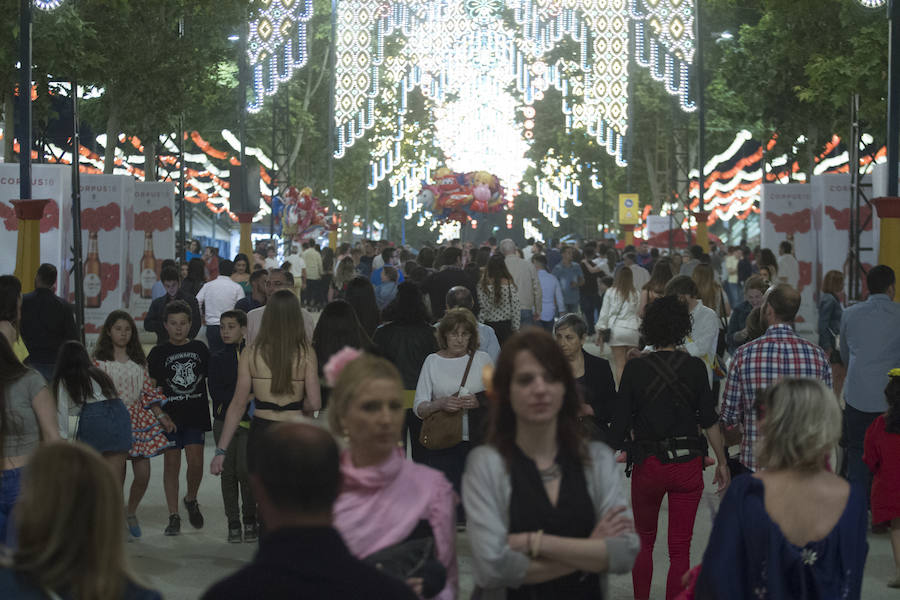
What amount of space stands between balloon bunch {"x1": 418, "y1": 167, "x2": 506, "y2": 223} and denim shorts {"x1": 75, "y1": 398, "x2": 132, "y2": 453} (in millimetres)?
52109

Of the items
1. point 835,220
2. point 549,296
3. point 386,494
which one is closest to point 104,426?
point 386,494

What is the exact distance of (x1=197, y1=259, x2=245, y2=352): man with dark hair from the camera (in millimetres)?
15500

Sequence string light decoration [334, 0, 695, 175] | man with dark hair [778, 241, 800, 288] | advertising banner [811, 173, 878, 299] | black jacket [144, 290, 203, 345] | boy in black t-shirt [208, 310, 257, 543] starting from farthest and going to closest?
1. string light decoration [334, 0, 695, 175]
2. man with dark hair [778, 241, 800, 288]
3. advertising banner [811, 173, 878, 299]
4. black jacket [144, 290, 203, 345]
5. boy in black t-shirt [208, 310, 257, 543]

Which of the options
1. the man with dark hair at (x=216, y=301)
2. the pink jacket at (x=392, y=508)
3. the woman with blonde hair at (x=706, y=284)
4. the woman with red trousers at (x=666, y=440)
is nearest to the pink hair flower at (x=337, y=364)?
the pink jacket at (x=392, y=508)

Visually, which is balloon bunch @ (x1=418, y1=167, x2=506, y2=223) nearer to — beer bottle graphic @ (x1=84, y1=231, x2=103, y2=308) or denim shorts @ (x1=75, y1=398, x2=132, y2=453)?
beer bottle graphic @ (x1=84, y1=231, x2=103, y2=308)

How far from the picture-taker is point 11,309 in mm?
9797

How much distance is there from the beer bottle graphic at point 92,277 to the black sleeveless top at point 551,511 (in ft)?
65.6

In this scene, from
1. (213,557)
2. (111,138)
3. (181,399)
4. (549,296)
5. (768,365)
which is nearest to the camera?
(768,365)

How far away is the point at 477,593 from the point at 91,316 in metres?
20.3

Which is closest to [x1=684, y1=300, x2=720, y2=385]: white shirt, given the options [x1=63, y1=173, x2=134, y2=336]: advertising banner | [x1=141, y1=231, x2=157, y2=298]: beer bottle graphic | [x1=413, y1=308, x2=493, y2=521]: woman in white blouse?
[x1=413, y1=308, x2=493, y2=521]: woman in white blouse

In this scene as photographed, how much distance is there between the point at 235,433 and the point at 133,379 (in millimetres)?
1050

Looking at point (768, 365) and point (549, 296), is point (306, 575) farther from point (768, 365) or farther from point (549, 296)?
point (549, 296)

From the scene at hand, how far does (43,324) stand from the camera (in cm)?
1185

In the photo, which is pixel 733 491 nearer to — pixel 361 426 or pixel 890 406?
pixel 361 426
